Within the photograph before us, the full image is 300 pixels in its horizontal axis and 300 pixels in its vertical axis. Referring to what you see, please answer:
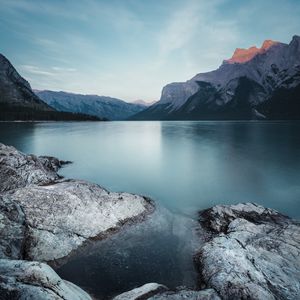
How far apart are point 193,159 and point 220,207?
26000mm

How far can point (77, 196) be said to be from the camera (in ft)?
50.9

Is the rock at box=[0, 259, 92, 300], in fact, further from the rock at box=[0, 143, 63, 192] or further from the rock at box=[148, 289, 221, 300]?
the rock at box=[0, 143, 63, 192]

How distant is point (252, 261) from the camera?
1008 cm

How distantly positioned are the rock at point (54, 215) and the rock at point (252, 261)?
5874 mm

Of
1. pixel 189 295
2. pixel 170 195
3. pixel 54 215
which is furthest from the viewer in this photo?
pixel 170 195

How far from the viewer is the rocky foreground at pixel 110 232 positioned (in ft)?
25.0

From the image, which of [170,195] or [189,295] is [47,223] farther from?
[170,195]

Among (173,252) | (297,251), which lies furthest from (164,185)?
(297,251)

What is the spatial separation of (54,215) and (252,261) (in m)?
10.5

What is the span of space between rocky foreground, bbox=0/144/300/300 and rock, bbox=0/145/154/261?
0.14ft

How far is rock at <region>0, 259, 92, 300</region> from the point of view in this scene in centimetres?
632

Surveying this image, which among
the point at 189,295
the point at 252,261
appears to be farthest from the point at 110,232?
the point at 252,261

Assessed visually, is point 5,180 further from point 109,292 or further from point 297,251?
point 297,251

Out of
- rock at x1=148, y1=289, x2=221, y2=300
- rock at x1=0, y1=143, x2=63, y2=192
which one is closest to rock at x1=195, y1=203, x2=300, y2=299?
rock at x1=148, y1=289, x2=221, y2=300
